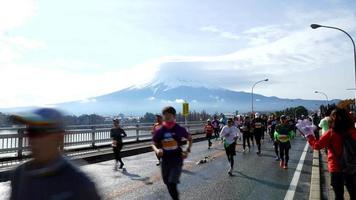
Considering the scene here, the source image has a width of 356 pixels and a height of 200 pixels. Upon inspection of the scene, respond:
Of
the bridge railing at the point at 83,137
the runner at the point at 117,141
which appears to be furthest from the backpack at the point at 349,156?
the runner at the point at 117,141

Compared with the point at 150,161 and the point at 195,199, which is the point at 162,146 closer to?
the point at 195,199

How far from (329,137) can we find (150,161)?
12.1m

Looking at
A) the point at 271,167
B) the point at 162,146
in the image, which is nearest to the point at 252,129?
the point at 271,167

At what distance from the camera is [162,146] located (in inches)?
326

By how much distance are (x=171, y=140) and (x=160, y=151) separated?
28 centimetres

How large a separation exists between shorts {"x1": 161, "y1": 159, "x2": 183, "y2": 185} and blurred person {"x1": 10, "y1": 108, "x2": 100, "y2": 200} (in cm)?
526

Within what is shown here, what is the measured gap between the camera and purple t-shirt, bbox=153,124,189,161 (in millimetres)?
8172

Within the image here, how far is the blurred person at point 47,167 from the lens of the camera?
8.82ft

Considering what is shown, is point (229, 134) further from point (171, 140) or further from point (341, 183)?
point (341, 183)

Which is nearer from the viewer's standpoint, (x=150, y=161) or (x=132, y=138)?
(x=150, y=161)

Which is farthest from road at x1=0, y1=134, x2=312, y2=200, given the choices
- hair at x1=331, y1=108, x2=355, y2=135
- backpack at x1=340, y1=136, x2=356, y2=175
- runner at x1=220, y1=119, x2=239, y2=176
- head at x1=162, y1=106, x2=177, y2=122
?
hair at x1=331, y1=108, x2=355, y2=135

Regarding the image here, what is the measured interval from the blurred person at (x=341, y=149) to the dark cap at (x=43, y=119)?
5116 mm

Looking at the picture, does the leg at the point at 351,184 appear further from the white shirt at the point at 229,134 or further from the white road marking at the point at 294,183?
the white shirt at the point at 229,134

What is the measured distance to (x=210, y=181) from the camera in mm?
12828
